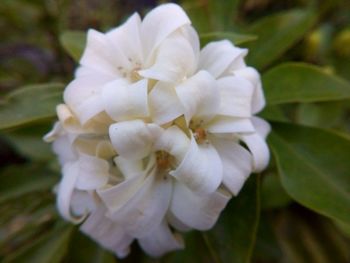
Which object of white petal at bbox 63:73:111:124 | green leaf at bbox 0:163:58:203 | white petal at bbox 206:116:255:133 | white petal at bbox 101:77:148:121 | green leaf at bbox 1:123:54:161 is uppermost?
white petal at bbox 101:77:148:121

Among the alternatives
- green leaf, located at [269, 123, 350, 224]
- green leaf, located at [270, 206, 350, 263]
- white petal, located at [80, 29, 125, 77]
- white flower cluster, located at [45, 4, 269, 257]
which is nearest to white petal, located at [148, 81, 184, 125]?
white flower cluster, located at [45, 4, 269, 257]

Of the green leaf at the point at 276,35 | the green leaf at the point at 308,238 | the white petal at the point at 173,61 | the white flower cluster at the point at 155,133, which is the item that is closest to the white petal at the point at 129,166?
the white flower cluster at the point at 155,133

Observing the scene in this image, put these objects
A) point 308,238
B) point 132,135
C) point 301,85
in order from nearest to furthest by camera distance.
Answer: point 132,135 < point 301,85 < point 308,238

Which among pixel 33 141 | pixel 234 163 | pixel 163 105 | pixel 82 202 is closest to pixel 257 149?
pixel 234 163

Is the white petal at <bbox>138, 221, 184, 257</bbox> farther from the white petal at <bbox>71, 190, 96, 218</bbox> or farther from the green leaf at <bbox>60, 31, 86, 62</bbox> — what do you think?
the green leaf at <bbox>60, 31, 86, 62</bbox>

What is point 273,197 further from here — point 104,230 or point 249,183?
point 104,230

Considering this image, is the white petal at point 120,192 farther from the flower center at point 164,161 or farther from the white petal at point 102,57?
the white petal at point 102,57

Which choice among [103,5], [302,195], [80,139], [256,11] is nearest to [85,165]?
[80,139]
